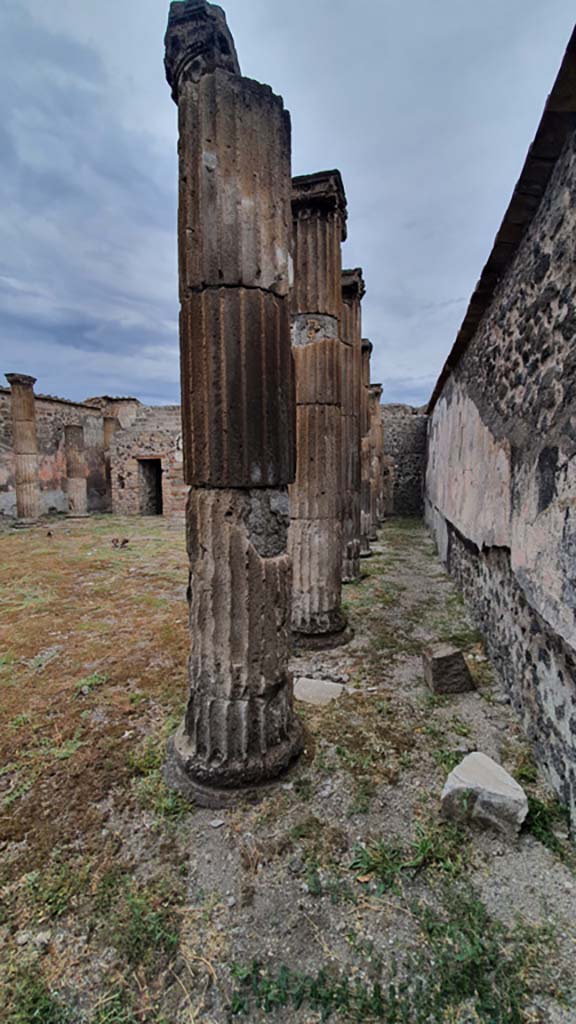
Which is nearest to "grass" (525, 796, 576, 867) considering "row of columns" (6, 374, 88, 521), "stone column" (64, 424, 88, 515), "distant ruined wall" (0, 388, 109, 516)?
"row of columns" (6, 374, 88, 521)

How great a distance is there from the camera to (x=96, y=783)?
2.87 meters

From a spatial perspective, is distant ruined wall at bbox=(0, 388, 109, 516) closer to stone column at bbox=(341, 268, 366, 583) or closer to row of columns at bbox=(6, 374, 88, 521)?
row of columns at bbox=(6, 374, 88, 521)

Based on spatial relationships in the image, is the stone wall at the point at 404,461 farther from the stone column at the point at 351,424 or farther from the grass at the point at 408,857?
the grass at the point at 408,857

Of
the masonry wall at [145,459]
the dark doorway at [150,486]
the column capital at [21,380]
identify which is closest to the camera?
the column capital at [21,380]

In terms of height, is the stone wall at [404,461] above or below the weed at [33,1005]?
above

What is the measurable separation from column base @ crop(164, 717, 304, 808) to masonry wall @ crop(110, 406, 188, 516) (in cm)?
1431

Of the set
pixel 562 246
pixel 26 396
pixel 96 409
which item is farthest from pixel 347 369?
pixel 96 409

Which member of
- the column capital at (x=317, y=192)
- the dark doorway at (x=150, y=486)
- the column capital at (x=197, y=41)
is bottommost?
the dark doorway at (x=150, y=486)

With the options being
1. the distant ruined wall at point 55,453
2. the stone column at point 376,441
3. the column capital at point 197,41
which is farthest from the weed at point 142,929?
the distant ruined wall at point 55,453

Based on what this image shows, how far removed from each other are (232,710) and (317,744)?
2.76 ft

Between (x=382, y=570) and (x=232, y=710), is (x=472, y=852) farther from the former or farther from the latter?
(x=382, y=570)

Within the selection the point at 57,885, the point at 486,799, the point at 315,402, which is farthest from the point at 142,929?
the point at 315,402

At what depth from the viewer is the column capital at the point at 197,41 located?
8.43 ft

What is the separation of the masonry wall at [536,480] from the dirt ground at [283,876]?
1.53 feet
